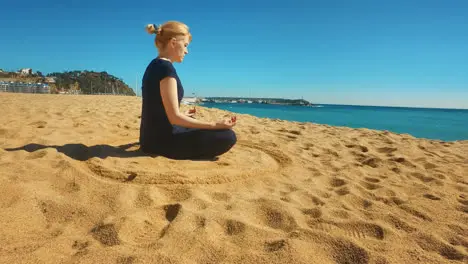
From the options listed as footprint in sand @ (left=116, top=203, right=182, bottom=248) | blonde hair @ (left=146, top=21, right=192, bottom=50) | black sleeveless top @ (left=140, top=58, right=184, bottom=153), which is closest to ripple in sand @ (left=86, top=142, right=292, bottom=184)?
black sleeveless top @ (left=140, top=58, right=184, bottom=153)

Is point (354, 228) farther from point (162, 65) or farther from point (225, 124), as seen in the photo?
point (162, 65)

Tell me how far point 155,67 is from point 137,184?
1.26 meters

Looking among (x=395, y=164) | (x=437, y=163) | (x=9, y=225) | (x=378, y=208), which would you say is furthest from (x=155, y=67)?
(x=437, y=163)

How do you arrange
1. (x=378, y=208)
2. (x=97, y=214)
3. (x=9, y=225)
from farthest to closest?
(x=378, y=208)
(x=97, y=214)
(x=9, y=225)

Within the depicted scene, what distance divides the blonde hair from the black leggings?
1068 millimetres

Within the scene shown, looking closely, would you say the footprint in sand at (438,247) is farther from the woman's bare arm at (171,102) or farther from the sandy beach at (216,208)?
the woman's bare arm at (171,102)

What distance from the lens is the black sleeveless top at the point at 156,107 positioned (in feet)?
9.82

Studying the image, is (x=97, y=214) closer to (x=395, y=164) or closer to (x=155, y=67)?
(x=155, y=67)

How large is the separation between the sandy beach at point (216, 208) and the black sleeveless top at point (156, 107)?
23 centimetres

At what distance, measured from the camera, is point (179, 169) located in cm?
291

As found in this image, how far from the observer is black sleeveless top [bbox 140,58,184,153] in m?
2.99

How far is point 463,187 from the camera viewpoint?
10.6 ft

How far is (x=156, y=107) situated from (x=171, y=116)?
0.24 m

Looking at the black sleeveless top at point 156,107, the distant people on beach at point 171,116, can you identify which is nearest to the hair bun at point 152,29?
the distant people on beach at point 171,116
